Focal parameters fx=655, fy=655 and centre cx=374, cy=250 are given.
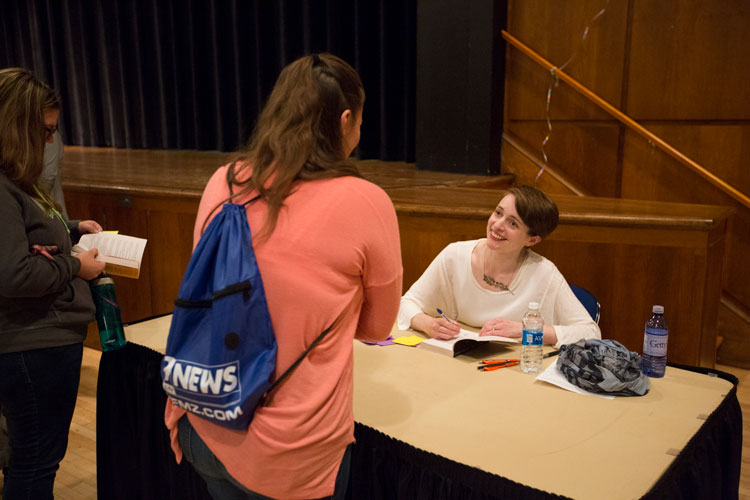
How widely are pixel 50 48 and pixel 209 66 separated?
2441mm

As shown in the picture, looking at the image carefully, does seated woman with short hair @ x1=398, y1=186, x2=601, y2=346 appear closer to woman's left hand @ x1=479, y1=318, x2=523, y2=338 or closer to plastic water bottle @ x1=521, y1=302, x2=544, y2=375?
woman's left hand @ x1=479, y1=318, x2=523, y2=338

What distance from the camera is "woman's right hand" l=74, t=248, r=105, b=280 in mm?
1578

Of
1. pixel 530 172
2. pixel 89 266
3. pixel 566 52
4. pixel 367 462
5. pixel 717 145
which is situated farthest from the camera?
pixel 530 172

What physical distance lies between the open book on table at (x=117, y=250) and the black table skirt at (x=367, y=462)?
0.25 meters

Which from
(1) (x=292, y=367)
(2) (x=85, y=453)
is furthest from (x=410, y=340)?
(2) (x=85, y=453)

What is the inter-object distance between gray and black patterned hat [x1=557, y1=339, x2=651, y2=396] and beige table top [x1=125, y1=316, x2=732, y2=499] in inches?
1.2

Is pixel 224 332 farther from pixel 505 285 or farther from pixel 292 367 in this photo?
pixel 505 285

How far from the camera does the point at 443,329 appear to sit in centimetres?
184

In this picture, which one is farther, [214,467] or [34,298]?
[34,298]

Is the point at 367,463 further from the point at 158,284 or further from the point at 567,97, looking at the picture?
the point at 567,97

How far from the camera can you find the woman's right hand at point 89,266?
1.58 metres

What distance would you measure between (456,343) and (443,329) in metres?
0.11

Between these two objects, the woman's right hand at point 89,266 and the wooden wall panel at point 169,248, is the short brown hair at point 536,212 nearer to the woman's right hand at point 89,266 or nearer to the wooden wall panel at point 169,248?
the woman's right hand at point 89,266

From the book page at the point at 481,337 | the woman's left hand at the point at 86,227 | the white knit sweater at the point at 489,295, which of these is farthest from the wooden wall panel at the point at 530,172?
the woman's left hand at the point at 86,227
